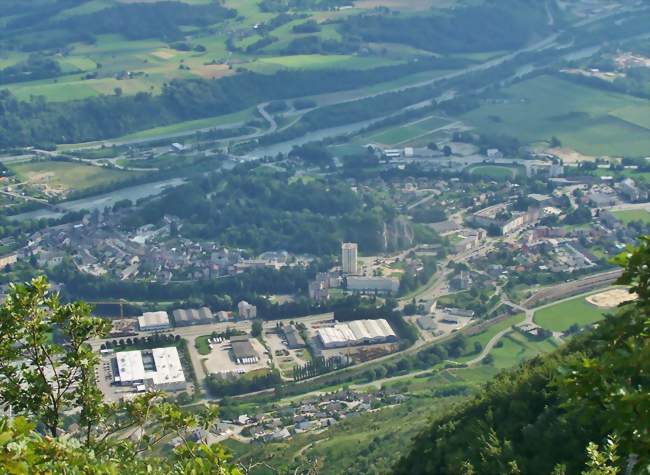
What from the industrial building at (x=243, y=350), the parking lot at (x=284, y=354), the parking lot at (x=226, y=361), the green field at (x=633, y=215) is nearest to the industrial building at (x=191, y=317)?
the industrial building at (x=243, y=350)

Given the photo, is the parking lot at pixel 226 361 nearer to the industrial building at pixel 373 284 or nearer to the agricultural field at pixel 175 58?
the industrial building at pixel 373 284

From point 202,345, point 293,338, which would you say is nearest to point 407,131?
point 293,338

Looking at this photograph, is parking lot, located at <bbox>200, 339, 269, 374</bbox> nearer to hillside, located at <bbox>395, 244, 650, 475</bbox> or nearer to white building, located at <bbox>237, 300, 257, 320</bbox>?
white building, located at <bbox>237, 300, 257, 320</bbox>

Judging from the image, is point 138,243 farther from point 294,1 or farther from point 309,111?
point 294,1

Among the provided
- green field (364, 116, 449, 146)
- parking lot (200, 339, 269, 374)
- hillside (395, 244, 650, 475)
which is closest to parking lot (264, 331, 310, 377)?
parking lot (200, 339, 269, 374)

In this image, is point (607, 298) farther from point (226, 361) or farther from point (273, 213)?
point (273, 213)

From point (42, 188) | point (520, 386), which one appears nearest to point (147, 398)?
point (520, 386)
